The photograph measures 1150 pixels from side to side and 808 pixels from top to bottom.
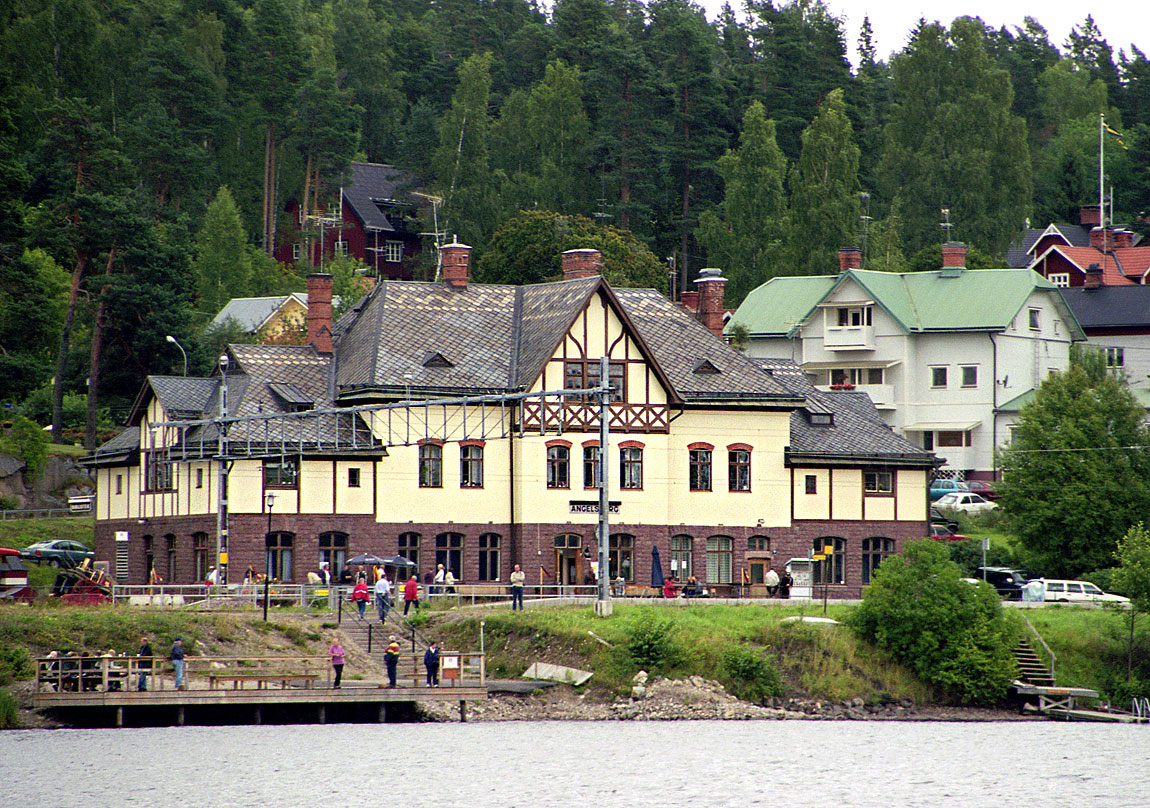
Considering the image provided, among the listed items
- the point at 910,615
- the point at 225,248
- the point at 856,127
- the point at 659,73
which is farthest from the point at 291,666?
the point at 856,127

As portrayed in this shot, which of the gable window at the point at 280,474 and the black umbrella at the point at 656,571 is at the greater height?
the gable window at the point at 280,474

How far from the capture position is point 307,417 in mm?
64062

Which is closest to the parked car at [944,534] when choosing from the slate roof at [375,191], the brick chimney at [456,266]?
the brick chimney at [456,266]

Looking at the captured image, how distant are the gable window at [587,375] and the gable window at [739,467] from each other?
4946 millimetres

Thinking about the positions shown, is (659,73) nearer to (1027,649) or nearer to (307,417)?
(307,417)

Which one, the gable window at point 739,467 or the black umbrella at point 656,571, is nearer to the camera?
the black umbrella at point 656,571

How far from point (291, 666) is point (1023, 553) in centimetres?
3263

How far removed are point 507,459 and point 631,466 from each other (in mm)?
4636

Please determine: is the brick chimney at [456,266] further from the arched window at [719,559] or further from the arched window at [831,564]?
the arched window at [831,564]

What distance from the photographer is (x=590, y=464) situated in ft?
221

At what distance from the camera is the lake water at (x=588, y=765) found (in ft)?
137

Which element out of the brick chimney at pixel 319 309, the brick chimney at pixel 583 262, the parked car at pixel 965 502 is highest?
the brick chimney at pixel 583 262

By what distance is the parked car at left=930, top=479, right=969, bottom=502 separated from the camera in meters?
87.5

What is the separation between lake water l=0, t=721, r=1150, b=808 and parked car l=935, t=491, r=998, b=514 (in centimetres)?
2987
